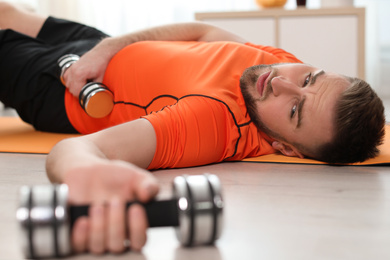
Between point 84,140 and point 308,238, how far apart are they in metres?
0.52

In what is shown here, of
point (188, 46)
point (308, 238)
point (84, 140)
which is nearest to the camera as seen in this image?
point (308, 238)

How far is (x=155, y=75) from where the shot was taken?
1.54m

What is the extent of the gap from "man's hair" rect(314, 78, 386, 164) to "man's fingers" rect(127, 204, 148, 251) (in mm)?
780

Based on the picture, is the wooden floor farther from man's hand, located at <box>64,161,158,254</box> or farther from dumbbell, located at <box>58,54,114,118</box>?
dumbbell, located at <box>58,54,114,118</box>

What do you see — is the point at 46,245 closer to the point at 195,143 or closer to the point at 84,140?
the point at 84,140

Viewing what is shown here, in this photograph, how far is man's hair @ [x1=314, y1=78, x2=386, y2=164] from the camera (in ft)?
4.23

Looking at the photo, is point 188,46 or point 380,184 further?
point 188,46

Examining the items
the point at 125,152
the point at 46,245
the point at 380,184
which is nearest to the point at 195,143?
the point at 125,152

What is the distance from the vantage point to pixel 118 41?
1752 millimetres

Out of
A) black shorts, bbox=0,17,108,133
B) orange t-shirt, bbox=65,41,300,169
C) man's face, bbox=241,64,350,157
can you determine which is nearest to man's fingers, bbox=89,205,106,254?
orange t-shirt, bbox=65,41,300,169

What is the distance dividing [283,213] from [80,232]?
46 cm

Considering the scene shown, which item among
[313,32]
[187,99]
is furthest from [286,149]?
[313,32]

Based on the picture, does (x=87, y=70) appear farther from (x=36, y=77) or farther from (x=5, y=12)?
(x=5, y=12)

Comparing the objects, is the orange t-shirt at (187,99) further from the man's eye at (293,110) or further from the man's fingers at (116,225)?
the man's fingers at (116,225)
